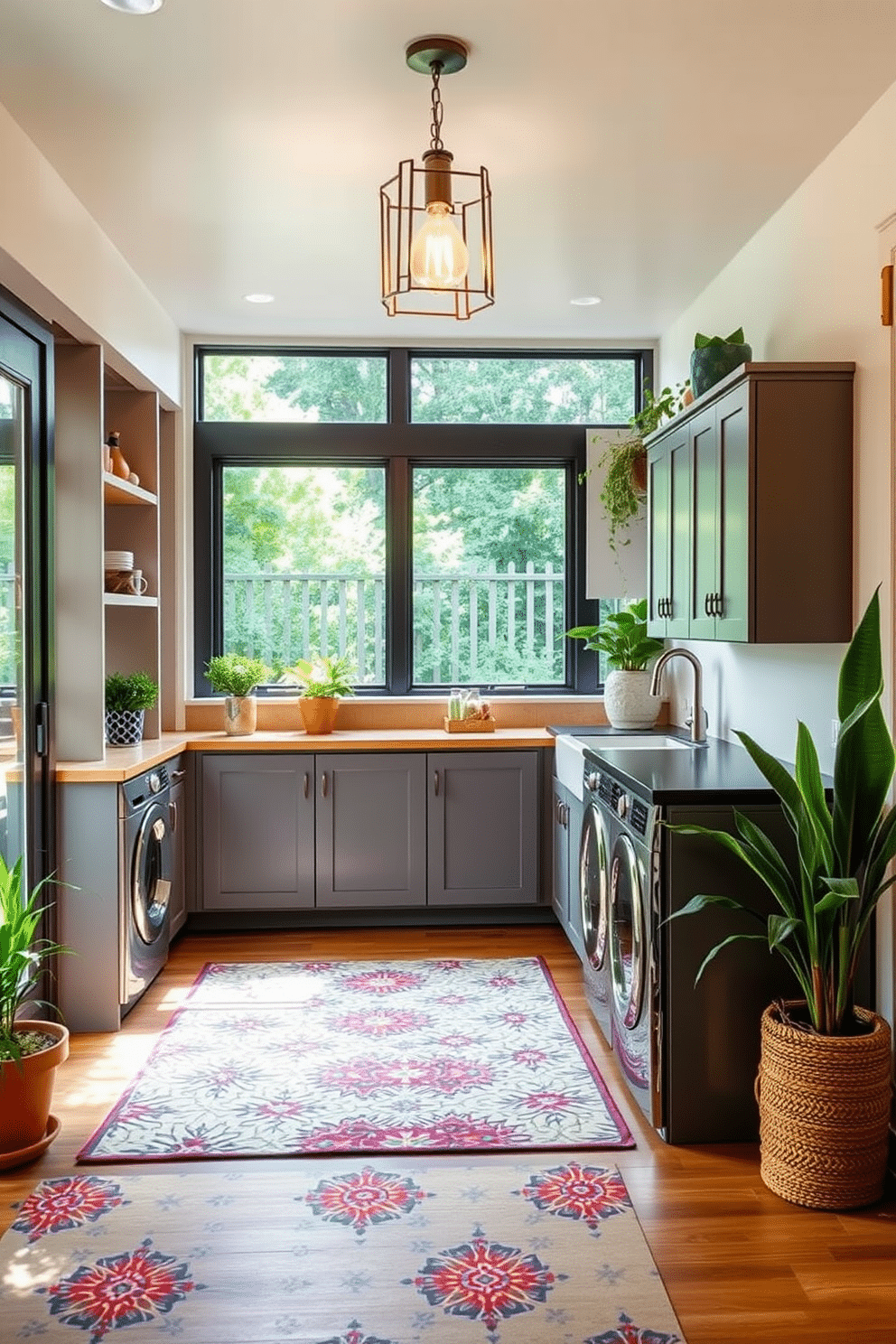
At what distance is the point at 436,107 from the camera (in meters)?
2.98

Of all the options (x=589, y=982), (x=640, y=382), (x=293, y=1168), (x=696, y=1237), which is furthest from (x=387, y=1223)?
(x=640, y=382)

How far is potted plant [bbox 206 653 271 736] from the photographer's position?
5191mm

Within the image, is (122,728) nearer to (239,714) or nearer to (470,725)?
(239,714)

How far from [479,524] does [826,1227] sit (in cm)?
373

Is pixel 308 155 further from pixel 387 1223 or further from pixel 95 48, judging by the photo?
pixel 387 1223

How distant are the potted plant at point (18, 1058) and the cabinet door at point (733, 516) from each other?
2137mm

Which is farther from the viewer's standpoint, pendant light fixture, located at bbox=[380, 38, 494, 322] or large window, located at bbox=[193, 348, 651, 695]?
large window, located at bbox=[193, 348, 651, 695]

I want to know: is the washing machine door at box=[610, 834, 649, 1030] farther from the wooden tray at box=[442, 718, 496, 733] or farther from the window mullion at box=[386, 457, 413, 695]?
the window mullion at box=[386, 457, 413, 695]

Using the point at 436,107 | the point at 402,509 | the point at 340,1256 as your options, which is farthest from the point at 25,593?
the point at 402,509

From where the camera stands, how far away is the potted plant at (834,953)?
259cm

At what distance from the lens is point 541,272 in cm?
452

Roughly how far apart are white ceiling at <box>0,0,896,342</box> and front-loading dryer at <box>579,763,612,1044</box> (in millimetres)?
1916

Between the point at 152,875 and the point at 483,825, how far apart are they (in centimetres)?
148

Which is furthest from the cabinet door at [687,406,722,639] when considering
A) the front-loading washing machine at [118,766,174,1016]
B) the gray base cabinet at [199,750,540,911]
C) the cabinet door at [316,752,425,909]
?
the front-loading washing machine at [118,766,174,1016]
